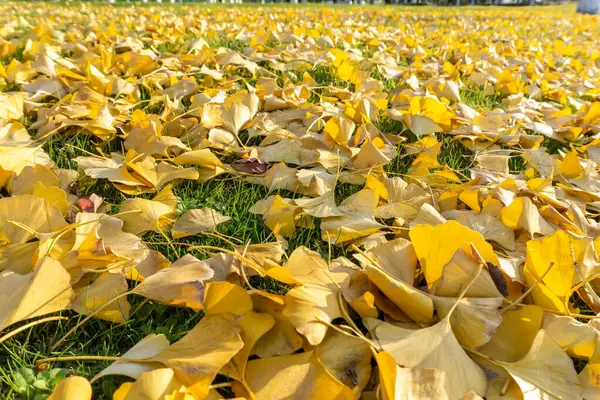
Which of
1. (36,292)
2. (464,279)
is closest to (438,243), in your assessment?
(464,279)

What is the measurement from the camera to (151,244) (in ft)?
3.11

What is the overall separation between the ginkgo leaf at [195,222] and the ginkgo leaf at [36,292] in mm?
263

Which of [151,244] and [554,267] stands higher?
[554,267]

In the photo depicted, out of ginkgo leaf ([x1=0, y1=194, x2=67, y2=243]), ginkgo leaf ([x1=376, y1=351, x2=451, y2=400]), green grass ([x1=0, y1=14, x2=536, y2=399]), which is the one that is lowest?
green grass ([x1=0, y1=14, x2=536, y2=399])

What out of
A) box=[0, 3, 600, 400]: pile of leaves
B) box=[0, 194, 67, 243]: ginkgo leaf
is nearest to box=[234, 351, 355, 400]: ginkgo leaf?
box=[0, 3, 600, 400]: pile of leaves

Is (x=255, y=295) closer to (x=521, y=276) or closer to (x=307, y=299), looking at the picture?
(x=307, y=299)

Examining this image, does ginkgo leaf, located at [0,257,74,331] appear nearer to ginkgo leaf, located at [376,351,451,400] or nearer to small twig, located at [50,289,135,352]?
small twig, located at [50,289,135,352]

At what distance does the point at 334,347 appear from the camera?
0.66 m

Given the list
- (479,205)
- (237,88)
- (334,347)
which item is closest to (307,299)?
(334,347)

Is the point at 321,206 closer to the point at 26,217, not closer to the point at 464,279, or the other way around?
the point at 464,279

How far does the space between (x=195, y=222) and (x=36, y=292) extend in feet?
1.14

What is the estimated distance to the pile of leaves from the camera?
Result: 2.04 ft

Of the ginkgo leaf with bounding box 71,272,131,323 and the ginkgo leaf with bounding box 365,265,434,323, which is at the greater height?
the ginkgo leaf with bounding box 365,265,434,323

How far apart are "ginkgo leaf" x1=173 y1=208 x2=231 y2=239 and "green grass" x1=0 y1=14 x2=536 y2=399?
27 mm
